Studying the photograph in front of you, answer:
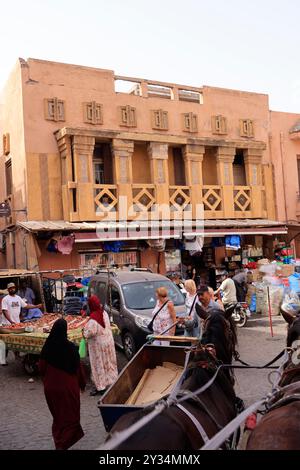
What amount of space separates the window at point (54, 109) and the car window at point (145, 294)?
8502 mm

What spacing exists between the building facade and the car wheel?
5.76m

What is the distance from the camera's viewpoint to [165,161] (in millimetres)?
18484

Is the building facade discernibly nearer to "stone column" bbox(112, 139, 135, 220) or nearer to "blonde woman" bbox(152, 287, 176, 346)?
"stone column" bbox(112, 139, 135, 220)

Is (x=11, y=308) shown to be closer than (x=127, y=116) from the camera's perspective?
Yes

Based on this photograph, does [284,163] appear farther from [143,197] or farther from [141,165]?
[143,197]

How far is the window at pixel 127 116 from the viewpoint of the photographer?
61.0 ft

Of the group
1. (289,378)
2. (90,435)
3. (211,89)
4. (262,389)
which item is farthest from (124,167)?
(289,378)

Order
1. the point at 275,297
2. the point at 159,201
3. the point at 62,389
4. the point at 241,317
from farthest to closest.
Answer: the point at 159,201 < the point at 275,297 < the point at 241,317 < the point at 62,389

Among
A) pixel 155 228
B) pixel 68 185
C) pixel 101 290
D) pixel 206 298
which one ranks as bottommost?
pixel 101 290

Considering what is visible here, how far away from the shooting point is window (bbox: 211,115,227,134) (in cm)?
2045

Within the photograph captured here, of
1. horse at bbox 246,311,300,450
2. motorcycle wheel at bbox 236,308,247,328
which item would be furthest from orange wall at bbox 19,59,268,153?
horse at bbox 246,311,300,450

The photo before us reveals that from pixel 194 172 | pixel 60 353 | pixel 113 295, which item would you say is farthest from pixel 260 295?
pixel 60 353

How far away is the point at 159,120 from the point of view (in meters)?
19.2

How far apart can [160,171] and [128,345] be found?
9.34 m
